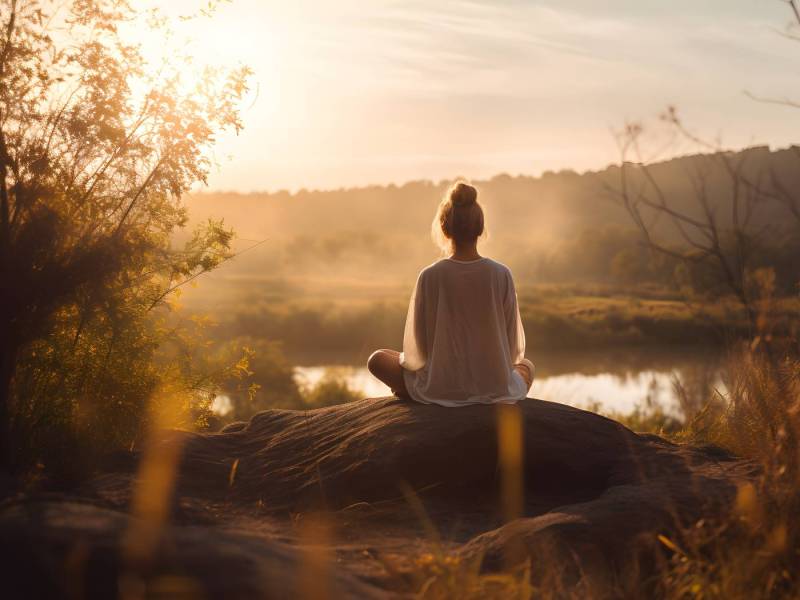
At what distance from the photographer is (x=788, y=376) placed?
5359 millimetres

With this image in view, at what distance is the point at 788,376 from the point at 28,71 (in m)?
5.43

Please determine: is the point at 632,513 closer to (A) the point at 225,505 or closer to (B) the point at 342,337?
(A) the point at 225,505

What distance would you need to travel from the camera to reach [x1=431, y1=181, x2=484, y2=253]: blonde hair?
5.66m

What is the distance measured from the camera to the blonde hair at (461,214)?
18.6 ft

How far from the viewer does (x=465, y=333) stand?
576 centimetres

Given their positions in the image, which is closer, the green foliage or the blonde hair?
the blonde hair

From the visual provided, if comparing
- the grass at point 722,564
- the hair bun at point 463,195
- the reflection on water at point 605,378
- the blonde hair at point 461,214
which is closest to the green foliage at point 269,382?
the reflection on water at point 605,378

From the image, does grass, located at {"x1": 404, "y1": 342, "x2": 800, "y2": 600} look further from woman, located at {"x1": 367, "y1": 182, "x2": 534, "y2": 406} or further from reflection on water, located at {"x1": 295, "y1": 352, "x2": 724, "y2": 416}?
reflection on water, located at {"x1": 295, "y1": 352, "x2": 724, "y2": 416}

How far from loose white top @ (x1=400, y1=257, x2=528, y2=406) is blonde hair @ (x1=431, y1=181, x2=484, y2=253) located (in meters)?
0.20

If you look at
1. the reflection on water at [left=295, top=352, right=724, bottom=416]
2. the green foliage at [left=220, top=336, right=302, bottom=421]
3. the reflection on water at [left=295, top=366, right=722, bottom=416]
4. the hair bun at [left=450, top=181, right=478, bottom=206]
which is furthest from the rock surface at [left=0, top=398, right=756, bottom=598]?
the green foliage at [left=220, top=336, right=302, bottom=421]

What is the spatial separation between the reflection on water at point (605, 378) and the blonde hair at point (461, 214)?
982 cm

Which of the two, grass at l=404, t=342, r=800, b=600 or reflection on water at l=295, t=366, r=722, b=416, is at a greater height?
grass at l=404, t=342, r=800, b=600

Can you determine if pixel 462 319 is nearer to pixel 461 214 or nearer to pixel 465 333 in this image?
pixel 465 333

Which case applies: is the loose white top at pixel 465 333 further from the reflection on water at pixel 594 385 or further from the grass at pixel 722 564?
the reflection on water at pixel 594 385
